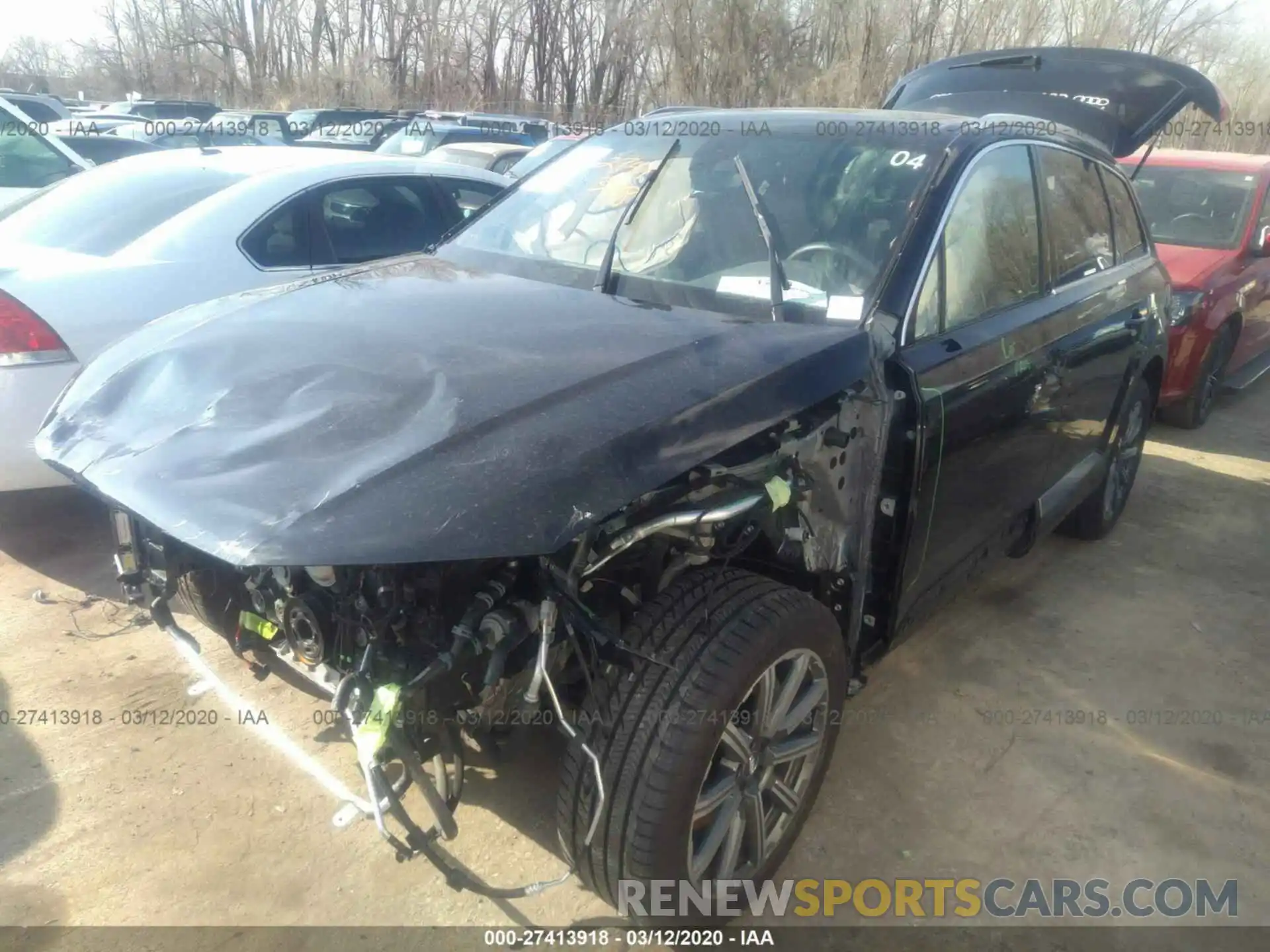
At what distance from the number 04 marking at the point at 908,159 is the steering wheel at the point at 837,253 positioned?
373mm

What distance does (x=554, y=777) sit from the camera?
114 inches

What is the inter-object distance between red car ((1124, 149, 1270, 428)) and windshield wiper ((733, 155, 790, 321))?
4.29 m

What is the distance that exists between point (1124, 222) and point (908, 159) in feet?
6.18

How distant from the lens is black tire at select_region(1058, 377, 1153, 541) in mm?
4469

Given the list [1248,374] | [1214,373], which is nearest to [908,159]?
[1214,373]

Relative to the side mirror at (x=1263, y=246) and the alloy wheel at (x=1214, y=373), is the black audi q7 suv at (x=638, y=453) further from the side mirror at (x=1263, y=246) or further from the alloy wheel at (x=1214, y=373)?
the alloy wheel at (x=1214, y=373)

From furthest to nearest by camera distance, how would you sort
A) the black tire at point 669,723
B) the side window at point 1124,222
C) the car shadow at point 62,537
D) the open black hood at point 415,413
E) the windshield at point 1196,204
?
1. the windshield at point 1196,204
2. the side window at point 1124,222
3. the car shadow at point 62,537
4. the black tire at point 669,723
5. the open black hood at point 415,413

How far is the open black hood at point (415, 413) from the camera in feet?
5.75

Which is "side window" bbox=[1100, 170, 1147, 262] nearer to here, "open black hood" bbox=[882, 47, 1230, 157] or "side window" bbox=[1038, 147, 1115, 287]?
"side window" bbox=[1038, 147, 1115, 287]

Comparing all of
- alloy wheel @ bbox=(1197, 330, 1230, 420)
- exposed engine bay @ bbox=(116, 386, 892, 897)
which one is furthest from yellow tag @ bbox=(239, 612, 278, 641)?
alloy wheel @ bbox=(1197, 330, 1230, 420)

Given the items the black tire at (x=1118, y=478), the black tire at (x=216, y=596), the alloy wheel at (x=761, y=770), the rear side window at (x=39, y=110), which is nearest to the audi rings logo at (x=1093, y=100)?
the black tire at (x=1118, y=478)

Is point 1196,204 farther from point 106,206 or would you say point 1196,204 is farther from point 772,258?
point 106,206

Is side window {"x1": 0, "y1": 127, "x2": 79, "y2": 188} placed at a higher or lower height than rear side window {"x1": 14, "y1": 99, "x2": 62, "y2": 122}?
higher

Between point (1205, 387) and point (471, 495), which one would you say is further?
point (1205, 387)
